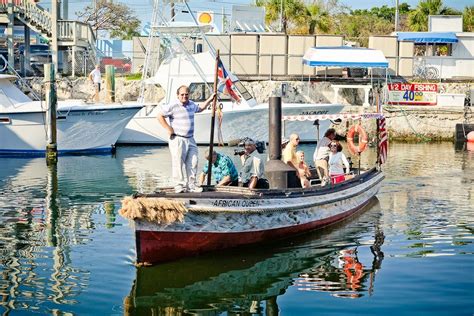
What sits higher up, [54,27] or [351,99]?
[54,27]

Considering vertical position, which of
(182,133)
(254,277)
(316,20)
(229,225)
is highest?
(316,20)

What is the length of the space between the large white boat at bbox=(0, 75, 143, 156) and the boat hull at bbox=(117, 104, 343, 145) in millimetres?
2448

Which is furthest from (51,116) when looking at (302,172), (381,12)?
(381,12)

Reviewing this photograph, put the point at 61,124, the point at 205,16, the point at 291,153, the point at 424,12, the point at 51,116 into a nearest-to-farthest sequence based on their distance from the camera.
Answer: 1. the point at 291,153
2. the point at 51,116
3. the point at 61,124
4. the point at 205,16
5. the point at 424,12

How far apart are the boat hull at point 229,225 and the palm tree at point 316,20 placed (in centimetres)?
3709

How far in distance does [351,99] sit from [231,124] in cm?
884

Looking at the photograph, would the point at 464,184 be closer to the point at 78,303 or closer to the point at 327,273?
the point at 327,273

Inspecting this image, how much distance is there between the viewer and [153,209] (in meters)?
12.4

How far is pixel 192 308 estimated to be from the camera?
36.4ft

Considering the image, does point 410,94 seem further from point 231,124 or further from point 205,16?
point 205,16

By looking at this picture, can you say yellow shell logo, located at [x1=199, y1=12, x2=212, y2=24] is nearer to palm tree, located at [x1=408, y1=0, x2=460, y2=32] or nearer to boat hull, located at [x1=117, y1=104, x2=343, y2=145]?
boat hull, located at [x1=117, y1=104, x2=343, y2=145]

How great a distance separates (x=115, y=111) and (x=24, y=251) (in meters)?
17.7

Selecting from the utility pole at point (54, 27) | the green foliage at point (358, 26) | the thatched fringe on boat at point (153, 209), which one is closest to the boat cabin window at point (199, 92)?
the utility pole at point (54, 27)

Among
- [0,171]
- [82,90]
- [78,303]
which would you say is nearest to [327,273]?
[78,303]
